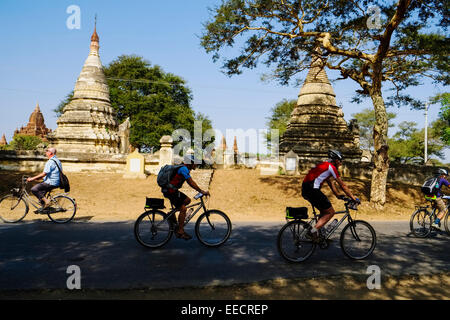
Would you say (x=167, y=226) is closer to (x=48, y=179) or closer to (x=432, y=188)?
(x=48, y=179)

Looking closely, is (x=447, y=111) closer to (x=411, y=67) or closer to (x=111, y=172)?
(x=411, y=67)

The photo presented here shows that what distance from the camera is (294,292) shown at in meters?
4.03

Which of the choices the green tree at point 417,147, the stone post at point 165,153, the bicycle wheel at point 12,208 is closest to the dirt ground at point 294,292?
the bicycle wheel at point 12,208

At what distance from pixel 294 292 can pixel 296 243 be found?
1293mm

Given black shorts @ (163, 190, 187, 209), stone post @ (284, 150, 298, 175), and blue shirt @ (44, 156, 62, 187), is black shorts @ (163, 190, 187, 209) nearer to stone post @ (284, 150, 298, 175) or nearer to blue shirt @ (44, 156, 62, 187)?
blue shirt @ (44, 156, 62, 187)

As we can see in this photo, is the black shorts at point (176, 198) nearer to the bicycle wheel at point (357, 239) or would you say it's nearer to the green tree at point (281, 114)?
the bicycle wheel at point (357, 239)

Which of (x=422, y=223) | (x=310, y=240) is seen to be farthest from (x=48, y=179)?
(x=422, y=223)

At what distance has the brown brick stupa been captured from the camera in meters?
54.7

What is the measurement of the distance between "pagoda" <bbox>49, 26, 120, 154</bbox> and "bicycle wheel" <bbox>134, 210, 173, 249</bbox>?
59.7 ft

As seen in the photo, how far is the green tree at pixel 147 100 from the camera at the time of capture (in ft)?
124

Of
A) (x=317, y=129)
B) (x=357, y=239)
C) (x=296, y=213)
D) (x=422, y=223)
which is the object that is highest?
(x=317, y=129)

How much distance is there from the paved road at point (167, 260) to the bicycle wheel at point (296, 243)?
0.52ft

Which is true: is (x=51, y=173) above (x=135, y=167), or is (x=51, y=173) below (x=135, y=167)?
below
